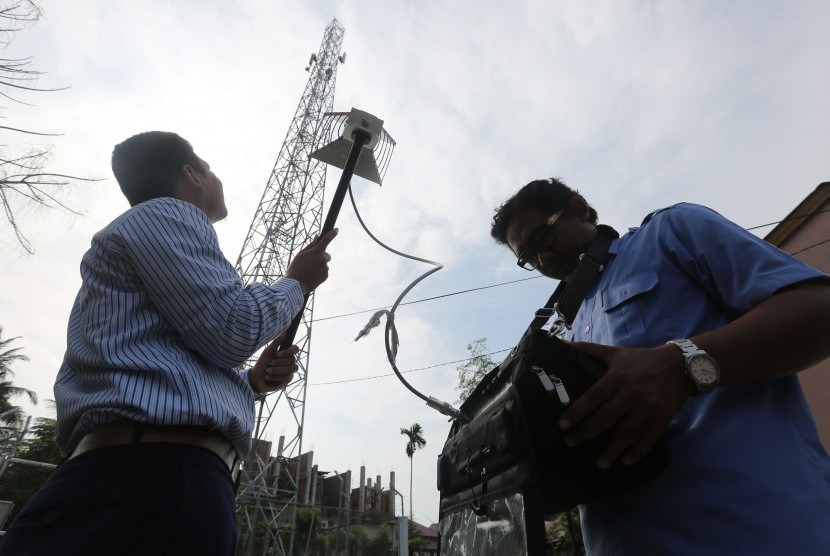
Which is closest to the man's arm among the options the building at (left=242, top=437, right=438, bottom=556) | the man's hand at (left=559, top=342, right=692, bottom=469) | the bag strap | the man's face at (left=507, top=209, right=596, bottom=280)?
the man's hand at (left=559, top=342, right=692, bottom=469)

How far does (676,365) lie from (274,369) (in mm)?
1468

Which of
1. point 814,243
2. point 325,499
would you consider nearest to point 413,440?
point 325,499

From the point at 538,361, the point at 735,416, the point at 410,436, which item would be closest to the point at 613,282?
the point at 735,416

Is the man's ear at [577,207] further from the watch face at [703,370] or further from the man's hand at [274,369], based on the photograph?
the man's hand at [274,369]

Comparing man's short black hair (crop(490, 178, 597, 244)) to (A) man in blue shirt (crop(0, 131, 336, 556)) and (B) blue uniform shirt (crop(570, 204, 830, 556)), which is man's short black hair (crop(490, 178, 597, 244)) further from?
(A) man in blue shirt (crop(0, 131, 336, 556))

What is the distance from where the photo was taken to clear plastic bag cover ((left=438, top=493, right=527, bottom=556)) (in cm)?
86

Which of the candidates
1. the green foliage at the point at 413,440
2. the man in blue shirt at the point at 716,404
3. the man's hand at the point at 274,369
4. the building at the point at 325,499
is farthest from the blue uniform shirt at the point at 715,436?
the green foliage at the point at 413,440

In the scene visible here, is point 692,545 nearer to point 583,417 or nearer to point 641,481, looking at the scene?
point 641,481

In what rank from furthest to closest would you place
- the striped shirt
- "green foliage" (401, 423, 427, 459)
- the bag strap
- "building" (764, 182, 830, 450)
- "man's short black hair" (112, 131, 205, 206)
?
1. "green foliage" (401, 423, 427, 459)
2. "building" (764, 182, 830, 450)
3. "man's short black hair" (112, 131, 205, 206)
4. the bag strap
5. the striped shirt

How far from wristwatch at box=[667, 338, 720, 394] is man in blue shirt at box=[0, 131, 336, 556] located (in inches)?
41.9

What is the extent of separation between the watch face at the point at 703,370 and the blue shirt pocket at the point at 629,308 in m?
0.26

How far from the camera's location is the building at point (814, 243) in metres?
9.09

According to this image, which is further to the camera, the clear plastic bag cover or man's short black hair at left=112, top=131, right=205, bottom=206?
man's short black hair at left=112, top=131, right=205, bottom=206

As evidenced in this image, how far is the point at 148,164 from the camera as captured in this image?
5.47 feet
